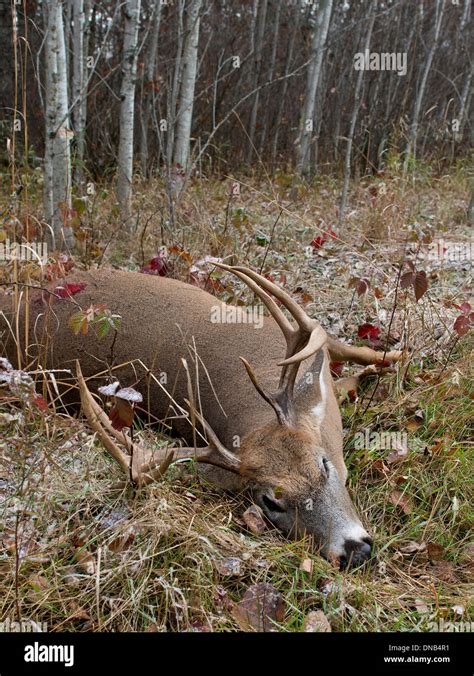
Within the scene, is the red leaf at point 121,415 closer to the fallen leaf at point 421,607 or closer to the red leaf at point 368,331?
the fallen leaf at point 421,607

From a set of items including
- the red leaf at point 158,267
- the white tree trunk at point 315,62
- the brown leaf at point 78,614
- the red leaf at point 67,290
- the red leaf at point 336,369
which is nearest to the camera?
the brown leaf at point 78,614

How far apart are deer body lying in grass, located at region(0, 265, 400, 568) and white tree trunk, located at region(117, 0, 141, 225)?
221 cm

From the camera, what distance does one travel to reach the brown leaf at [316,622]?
2.81m

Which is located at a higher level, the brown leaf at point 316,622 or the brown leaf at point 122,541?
the brown leaf at point 122,541

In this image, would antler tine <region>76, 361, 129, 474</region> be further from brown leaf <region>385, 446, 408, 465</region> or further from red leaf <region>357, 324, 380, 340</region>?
red leaf <region>357, 324, 380, 340</region>

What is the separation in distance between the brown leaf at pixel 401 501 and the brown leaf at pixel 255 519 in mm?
715

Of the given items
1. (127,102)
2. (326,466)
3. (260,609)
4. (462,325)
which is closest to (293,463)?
(326,466)

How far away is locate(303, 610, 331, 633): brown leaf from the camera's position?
2814 mm

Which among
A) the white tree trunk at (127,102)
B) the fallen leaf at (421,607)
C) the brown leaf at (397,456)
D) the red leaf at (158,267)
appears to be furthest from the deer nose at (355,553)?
the white tree trunk at (127,102)

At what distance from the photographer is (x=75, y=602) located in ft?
9.39
